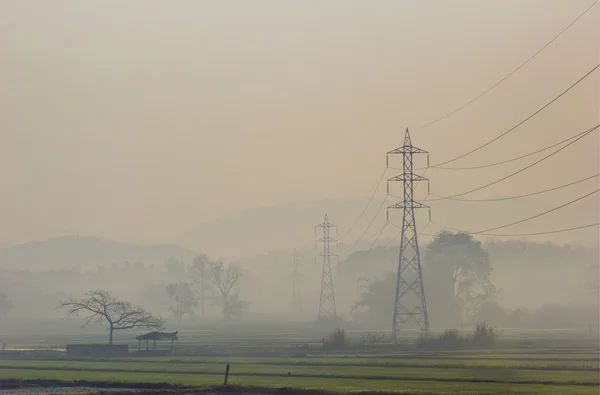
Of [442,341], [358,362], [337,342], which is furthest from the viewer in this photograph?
[337,342]

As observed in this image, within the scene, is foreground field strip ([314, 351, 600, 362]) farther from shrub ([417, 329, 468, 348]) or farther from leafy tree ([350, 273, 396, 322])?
leafy tree ([350, 273, 396, 322])

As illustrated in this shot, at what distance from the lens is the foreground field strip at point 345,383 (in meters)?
58.6

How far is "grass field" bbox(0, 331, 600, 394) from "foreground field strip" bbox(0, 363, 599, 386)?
0.22ft

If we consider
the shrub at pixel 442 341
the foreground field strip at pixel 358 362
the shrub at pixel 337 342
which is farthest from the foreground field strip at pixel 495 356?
the shrub at pixel 337 342

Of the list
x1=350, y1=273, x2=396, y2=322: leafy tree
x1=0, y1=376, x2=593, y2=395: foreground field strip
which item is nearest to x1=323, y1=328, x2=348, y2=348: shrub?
x1=0, y1=376, x2=593, y2=395: foreground field strip

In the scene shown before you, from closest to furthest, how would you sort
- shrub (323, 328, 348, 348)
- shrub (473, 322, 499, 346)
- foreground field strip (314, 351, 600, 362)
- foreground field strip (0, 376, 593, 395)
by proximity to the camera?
foreground field strip (0, 376, 593, 395) < foreground field strip (314, 351, 600, 362) < shrub (323, 328, 348, 348) < shrub (473, 322, 499, 346)

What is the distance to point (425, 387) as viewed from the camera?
60656 millimetres

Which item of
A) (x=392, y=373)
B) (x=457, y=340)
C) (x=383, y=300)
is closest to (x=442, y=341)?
(x=457, y=340)

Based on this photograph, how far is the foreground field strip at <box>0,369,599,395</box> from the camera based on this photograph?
58.6 meters

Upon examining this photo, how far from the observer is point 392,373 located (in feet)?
234

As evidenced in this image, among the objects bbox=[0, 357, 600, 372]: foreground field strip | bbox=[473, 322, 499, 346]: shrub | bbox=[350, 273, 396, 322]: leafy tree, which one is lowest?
bbox=[0, 357, 600, 372]: foreground field strip

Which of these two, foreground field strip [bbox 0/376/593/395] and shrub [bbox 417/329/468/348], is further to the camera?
shrub [bbox 417/329/468/348]

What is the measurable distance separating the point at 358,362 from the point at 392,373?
41.8ft

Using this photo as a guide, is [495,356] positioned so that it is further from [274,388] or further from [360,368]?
[274,388]
